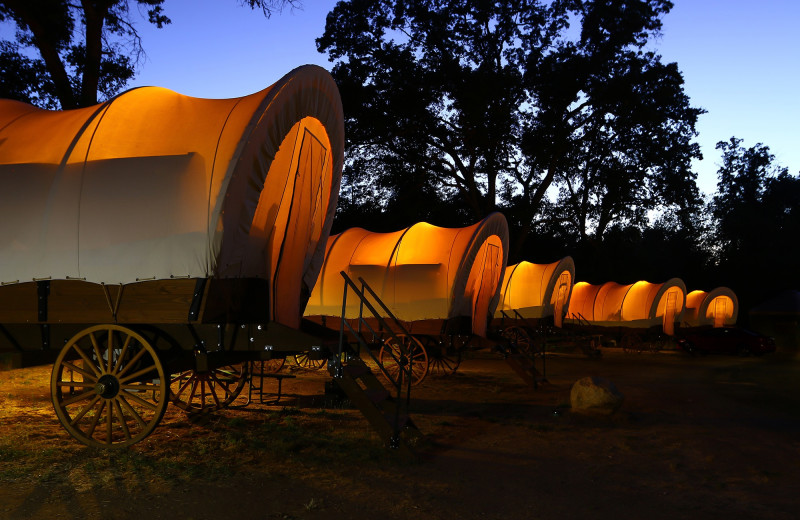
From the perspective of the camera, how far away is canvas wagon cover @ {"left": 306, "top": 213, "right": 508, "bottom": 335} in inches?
493

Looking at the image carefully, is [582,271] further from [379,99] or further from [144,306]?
[144,306]

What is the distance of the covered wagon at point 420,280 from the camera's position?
12.5 metres

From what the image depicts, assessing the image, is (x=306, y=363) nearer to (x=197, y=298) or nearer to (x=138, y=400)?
(x=138, y=400)

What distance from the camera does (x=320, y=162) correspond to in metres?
8.27

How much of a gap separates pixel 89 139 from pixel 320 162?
2903mm

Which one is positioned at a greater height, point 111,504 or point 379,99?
point 379,99

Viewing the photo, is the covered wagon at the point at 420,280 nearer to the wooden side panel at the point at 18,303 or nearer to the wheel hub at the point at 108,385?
the wheel hub at the point at 108,385

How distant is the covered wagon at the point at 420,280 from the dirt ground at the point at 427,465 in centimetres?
284

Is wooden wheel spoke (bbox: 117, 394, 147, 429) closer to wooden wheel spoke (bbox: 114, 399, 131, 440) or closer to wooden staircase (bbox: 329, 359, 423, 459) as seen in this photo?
wooden wheel spoke (bbox: 114, 399, 131, 440)

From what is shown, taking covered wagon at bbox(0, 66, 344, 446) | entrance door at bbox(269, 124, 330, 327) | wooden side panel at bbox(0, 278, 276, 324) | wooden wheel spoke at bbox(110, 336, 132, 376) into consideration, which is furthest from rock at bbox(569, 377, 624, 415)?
wooden wheel spoke at bbox(110, 336, 132, 376)

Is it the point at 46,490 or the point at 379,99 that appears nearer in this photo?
the point at 46,490

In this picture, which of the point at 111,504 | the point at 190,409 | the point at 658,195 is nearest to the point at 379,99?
the point at 658,195

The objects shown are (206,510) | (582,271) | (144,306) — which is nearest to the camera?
(206,510)

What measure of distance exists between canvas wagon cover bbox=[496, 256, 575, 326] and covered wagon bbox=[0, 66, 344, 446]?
15.1 m
